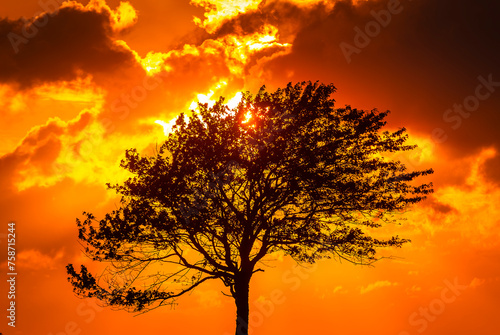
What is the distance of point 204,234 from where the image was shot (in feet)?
86.1

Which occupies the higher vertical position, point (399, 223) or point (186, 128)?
point (186, 128)

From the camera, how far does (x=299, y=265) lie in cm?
2870

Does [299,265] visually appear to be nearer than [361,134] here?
No

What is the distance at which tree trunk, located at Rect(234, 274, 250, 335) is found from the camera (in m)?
26.6

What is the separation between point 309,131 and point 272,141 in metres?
2.17

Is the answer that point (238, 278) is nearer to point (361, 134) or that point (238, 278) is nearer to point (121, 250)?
point (121, 250)

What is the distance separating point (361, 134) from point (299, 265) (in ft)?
27.6

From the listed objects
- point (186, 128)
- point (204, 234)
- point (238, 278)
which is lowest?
point (238, 278)

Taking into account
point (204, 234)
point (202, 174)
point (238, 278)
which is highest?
point (202, 174)

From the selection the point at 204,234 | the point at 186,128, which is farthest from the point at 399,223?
the point at 186,128

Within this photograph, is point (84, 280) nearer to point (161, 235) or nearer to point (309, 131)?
point (161, 235)

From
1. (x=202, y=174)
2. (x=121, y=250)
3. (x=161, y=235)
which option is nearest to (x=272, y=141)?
(x=202, y=174)

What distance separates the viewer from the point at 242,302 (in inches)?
1063

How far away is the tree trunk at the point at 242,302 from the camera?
26.6 meters
